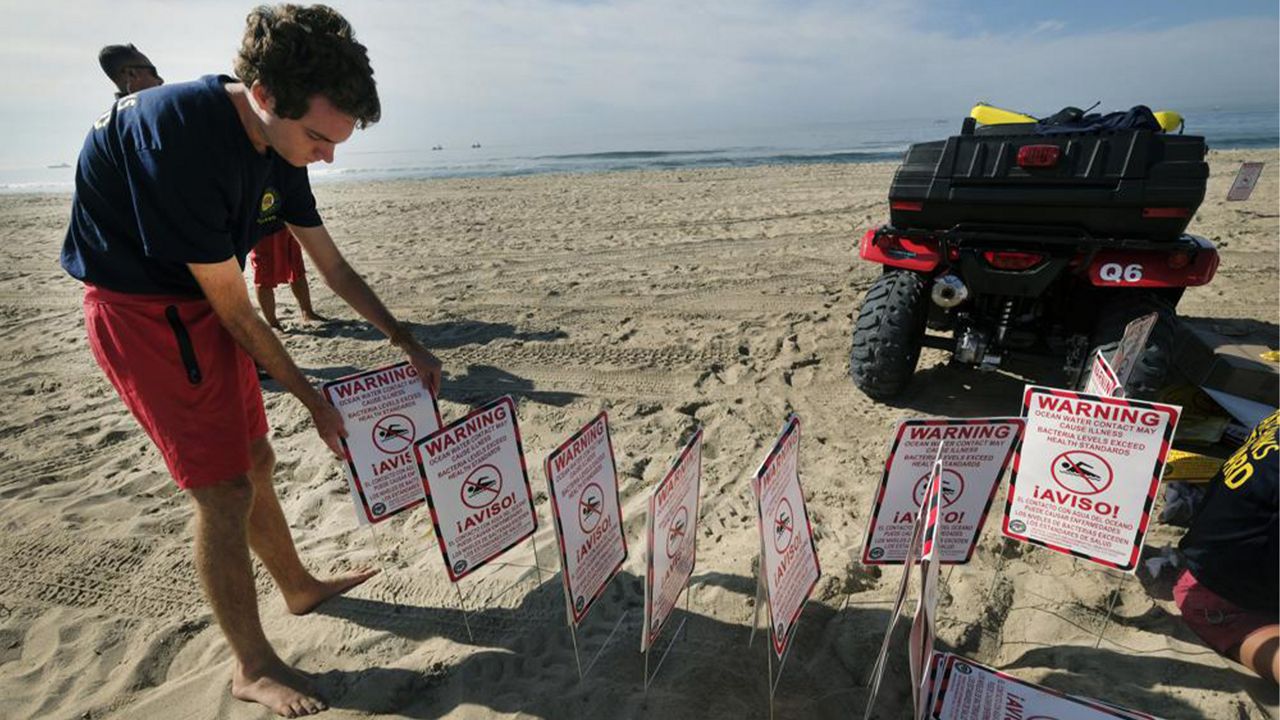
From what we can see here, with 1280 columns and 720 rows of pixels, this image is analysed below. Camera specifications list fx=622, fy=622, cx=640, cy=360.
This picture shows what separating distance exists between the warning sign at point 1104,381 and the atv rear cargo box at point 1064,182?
0.90 meters

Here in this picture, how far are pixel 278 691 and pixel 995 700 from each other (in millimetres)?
2166

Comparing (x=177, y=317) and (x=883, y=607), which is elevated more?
(x=177, y=317)

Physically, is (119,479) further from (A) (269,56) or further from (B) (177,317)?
(A) (269,56)

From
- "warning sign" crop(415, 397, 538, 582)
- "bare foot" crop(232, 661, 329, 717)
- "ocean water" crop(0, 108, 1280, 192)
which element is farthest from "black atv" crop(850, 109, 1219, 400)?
"ocean water" crop(0, 108, 1280, 192)

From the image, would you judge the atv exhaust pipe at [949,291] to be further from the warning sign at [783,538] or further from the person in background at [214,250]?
the person in background at [214,250]

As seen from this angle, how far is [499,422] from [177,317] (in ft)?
3.26

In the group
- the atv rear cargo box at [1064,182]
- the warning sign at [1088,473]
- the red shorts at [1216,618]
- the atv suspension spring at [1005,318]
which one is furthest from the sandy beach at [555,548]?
the atv rear cargo box at [1064,182]

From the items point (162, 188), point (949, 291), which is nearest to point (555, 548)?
point (162, 188)

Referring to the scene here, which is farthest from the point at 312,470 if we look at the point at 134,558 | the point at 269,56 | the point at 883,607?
the point at 883,607

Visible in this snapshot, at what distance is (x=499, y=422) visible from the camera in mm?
2160

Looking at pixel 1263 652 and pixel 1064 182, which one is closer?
pixel 1263 652

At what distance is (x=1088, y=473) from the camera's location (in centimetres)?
207

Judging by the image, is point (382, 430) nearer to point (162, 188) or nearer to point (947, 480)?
point (162, 188)

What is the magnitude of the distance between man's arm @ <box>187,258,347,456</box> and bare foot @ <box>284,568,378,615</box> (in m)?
0.99
